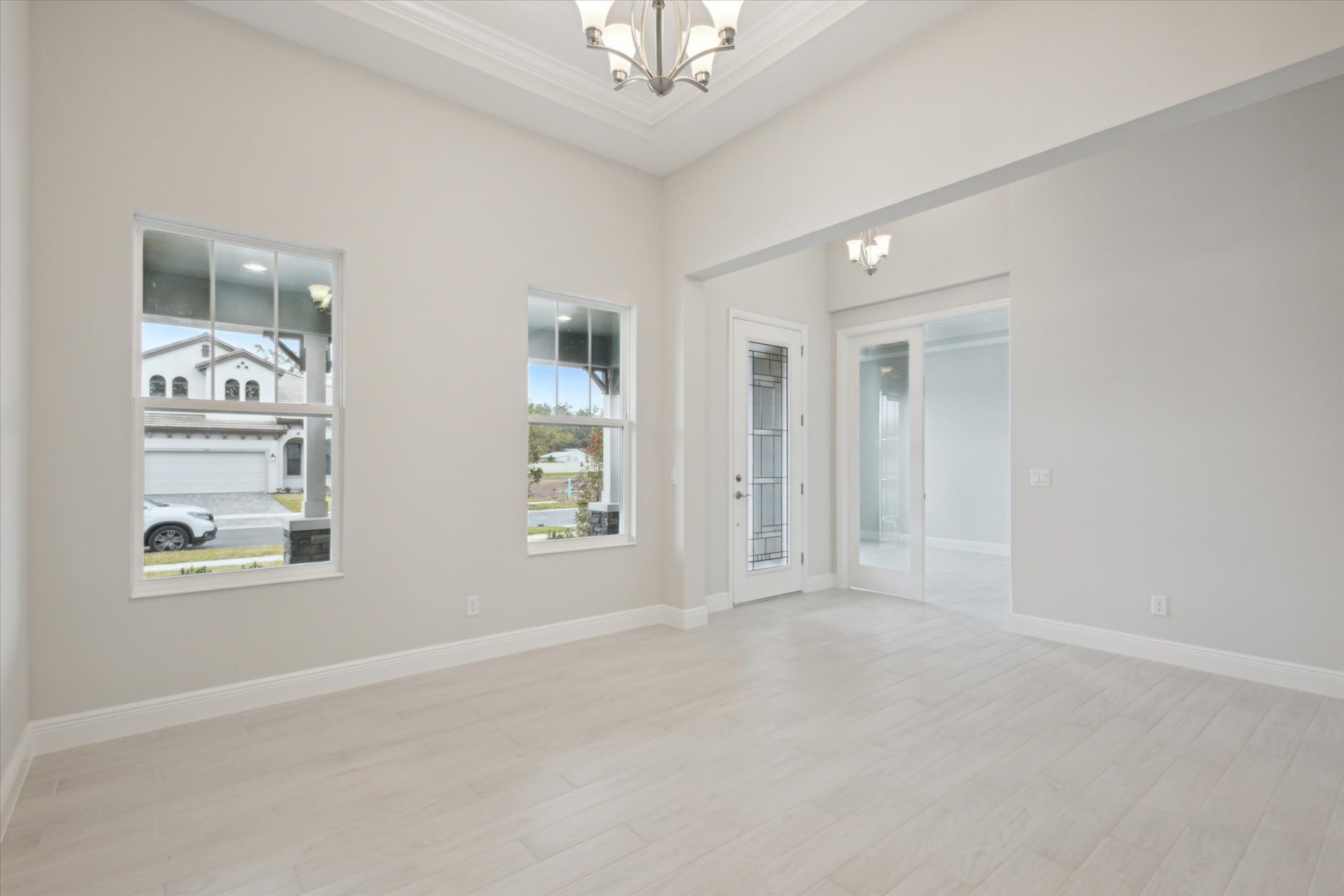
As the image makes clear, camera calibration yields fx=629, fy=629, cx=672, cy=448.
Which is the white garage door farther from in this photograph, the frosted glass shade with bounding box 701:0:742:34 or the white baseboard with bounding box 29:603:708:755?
the frosted glass shade with bounding box 701:0:742:34

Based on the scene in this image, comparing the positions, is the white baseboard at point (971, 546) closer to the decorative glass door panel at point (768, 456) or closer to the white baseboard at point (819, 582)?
the white baseboard at point (819, 582)

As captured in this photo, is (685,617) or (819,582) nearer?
(685,617)

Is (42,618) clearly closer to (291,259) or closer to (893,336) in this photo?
(291,259)

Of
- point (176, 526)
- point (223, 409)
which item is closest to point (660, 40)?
point (223, 409)

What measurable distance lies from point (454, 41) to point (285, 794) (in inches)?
147

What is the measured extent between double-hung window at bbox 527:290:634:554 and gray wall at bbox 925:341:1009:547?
561cm

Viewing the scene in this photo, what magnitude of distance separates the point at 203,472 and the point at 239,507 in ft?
0.79

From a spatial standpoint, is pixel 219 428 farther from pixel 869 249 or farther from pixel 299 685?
pixel 869 249

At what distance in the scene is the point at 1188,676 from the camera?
369cm

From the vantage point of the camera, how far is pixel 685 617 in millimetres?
4773

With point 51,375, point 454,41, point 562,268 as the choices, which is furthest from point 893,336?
point 51,375

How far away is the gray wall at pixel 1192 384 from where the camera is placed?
346cm

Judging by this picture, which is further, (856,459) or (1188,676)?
(856,459)

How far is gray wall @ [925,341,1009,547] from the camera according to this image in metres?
8.80
